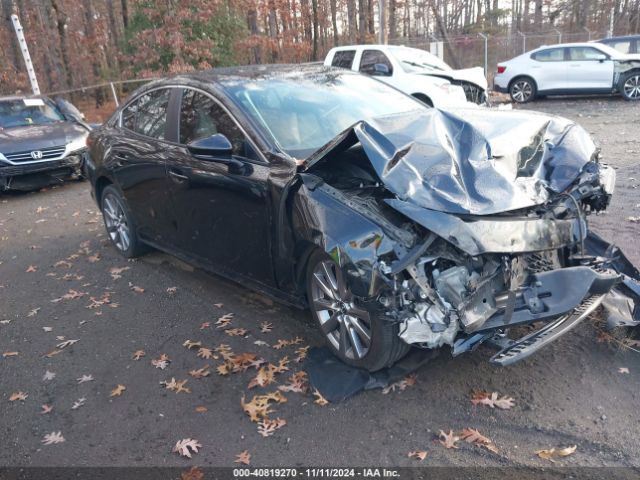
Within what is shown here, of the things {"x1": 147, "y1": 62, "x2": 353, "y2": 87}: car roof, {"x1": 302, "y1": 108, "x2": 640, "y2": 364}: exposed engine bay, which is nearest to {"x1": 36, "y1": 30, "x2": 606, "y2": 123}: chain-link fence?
{"x1": 147, "y1": 62, "x2": 353, "y2": 87}: car roof

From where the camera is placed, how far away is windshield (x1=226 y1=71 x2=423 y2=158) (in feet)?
13.2

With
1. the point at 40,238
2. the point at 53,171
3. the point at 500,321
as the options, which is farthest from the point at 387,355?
the point at 53,171

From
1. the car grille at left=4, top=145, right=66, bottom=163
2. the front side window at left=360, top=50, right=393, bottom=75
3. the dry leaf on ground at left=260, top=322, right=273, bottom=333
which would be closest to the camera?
the dry leaf on ground at left=260, top=322, right=273, bottom=333

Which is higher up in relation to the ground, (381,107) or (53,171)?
(381,107)

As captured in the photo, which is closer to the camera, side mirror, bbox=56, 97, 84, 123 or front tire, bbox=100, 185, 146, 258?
front tire, bbox=100, 185, 146, 258

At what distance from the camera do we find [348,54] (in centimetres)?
1409

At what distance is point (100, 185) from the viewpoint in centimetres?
625

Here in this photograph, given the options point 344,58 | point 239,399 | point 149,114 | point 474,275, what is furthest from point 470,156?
point 344,58

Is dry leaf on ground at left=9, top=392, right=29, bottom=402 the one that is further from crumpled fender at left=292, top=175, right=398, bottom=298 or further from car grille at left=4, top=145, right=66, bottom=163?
car grille at left=4, top=145, right=66, bottom=163

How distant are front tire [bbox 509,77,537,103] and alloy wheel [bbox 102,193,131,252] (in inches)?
552

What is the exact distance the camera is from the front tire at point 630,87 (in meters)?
15.0

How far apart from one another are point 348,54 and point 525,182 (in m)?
11.8

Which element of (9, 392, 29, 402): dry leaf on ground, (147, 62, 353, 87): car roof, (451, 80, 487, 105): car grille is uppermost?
(147, 62, 353, 87): car roof

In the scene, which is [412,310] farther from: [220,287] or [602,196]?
[220,287]
